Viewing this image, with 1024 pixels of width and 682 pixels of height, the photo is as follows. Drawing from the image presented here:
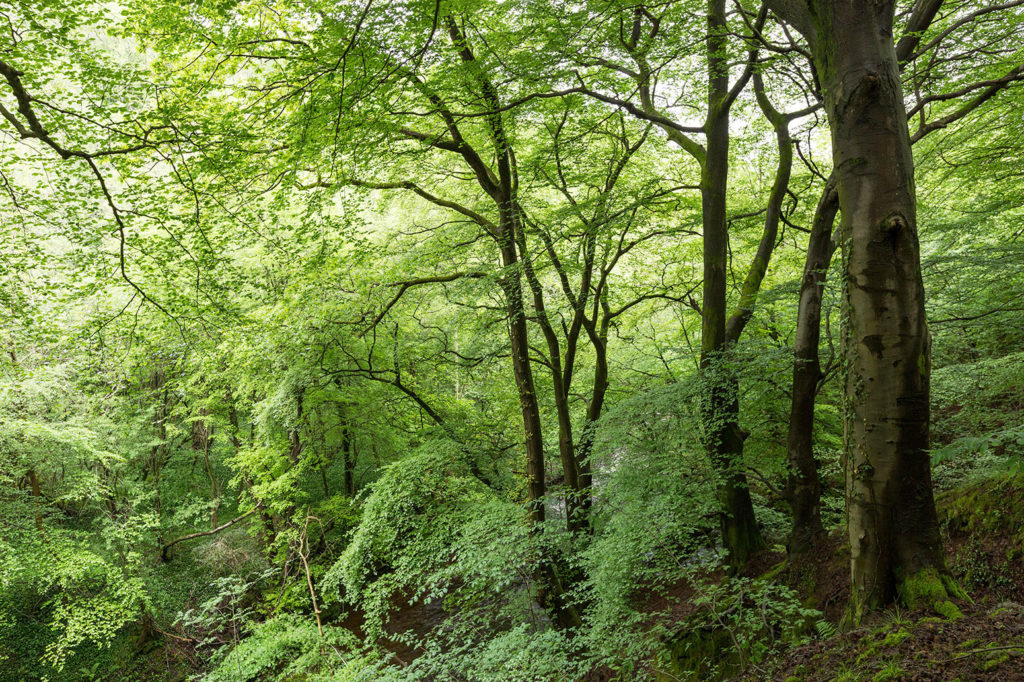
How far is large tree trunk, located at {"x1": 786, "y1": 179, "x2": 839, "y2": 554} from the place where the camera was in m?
4.67

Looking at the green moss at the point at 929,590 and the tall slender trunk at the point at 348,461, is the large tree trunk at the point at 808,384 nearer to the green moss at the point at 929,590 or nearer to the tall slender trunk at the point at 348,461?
the green moss at the point at 929,590

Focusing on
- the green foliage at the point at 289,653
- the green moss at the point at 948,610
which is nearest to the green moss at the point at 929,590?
the green moss at the point at 948,610

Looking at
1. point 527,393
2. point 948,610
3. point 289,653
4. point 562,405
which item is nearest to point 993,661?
point 948,610

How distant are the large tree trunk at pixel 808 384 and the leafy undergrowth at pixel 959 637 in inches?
40.0

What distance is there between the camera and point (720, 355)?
5395mm

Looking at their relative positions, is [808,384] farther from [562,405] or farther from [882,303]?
[562,405]

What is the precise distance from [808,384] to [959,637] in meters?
2.80

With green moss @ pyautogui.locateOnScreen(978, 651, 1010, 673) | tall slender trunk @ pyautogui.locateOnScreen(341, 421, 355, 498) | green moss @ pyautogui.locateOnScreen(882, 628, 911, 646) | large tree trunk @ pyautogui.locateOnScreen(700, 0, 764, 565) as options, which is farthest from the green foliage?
green moss @ pyautogui.locateOnScreen(978, 651, 1010, 673)

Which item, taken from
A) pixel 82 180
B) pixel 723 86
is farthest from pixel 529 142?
pixel 82 180

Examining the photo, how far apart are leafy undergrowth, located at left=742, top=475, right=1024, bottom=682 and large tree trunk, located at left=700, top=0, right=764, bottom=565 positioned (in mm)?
1583

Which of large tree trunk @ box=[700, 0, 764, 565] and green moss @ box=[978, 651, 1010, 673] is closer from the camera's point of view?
green moss @ box=[978, 651, 1010, 673]

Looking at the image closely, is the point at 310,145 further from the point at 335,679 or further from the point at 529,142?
the point at 335,679

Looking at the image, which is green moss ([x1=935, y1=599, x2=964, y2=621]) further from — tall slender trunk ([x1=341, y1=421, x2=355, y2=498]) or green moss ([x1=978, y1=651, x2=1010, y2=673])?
tall slender trunk ([x1=341, y1=421, x2=355, y2=498])

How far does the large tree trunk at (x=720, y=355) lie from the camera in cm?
517
